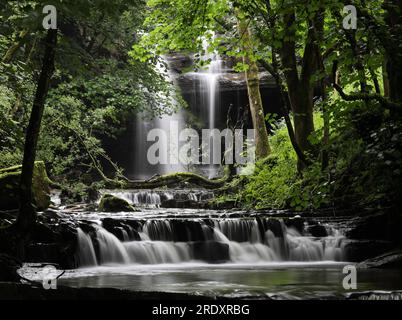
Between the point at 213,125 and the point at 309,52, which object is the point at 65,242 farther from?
the point at 213,125

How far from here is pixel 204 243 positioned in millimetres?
10062

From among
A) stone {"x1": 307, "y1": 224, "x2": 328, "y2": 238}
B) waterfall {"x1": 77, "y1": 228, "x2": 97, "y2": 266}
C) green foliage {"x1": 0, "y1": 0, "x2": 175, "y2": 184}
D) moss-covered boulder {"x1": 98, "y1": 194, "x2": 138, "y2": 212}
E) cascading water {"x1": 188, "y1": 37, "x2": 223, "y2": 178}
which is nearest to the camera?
green foliage {"x1": 0, "y1": 0, "x2": 175, "y2": 184}

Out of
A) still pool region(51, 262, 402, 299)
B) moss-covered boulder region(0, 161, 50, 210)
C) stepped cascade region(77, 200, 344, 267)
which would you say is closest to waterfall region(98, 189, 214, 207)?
moss-covered boulder region(0, 161, 50, 210)

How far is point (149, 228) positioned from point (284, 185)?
4282 mm

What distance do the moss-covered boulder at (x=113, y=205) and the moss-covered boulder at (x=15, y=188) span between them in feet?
7.30

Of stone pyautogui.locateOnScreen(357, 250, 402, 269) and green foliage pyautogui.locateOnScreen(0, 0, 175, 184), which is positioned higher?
green foliage pyautogui.locateOnScreen(0, 0, 175, 184)

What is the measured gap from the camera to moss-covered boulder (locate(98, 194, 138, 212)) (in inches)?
547

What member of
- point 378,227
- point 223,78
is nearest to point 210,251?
point 378,227

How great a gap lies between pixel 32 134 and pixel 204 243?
4858mm

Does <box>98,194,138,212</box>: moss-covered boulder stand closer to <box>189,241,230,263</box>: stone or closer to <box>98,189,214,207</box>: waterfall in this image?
<box>98,189,214,207</box>: waterfall

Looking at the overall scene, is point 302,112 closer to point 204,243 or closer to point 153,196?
point 204,243

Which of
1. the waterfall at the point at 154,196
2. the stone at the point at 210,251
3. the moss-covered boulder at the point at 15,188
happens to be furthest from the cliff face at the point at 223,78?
the stone at the point at 210,251

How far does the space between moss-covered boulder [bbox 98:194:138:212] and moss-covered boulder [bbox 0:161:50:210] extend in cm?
222
